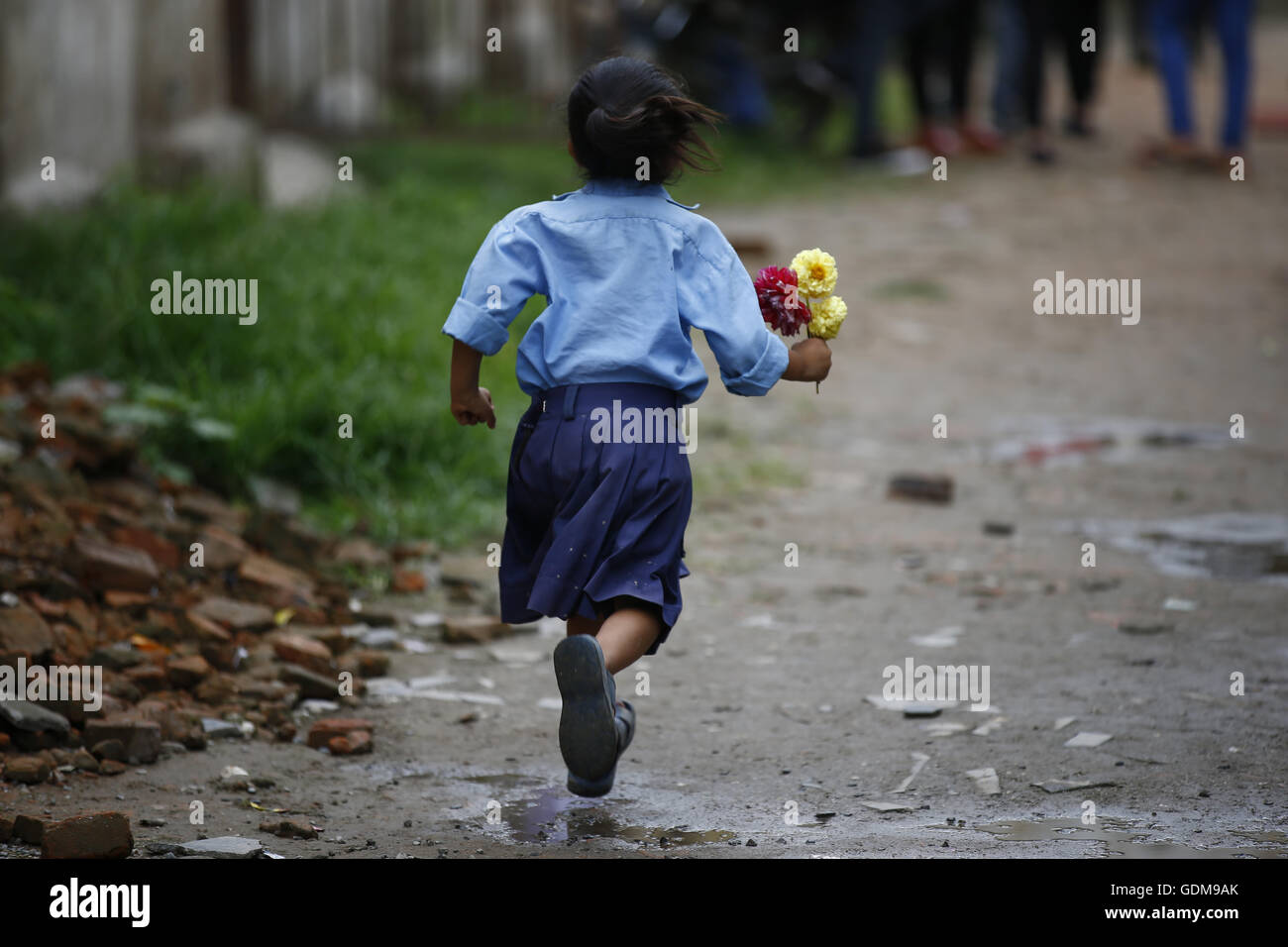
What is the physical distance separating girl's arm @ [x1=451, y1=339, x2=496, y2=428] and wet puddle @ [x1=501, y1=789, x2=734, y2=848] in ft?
2.47

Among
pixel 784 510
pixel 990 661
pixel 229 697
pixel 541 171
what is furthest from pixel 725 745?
pixel 541 171

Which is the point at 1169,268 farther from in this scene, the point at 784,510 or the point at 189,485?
the point at 189,485

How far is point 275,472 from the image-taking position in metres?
4.90

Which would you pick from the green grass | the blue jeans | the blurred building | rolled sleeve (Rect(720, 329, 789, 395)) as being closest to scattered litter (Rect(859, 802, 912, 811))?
rolled sleeve (Rect(720, 329, 789, 395))

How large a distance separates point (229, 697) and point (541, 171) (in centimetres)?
681

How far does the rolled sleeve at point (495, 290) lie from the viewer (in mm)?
2785

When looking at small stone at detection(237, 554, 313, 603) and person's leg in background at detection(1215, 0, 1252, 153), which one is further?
person's leg in background at detection(1215, 0, 1252, 153)

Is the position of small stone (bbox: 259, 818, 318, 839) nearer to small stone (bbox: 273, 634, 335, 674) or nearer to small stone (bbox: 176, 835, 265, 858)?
small stone (bbox: 176, 835, 265, 858)

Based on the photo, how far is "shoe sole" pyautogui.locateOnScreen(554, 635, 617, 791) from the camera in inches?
104

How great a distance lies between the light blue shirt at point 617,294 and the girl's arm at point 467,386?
52 mm

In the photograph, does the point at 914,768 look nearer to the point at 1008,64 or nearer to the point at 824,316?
the point at 824,316

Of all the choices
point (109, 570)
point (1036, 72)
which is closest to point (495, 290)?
point (109, 570)

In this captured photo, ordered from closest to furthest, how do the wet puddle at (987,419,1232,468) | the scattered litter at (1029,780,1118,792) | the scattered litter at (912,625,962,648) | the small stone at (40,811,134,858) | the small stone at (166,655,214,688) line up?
the small stone at (40,811,134,858) < the scattered litter at (1029,780,1118,792) < the small stone at (166,655,214,688) < the scattered litter at (912,625,962,648) < the wet puddle at (987,419,1232,468)

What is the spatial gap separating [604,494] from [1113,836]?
1084mm
